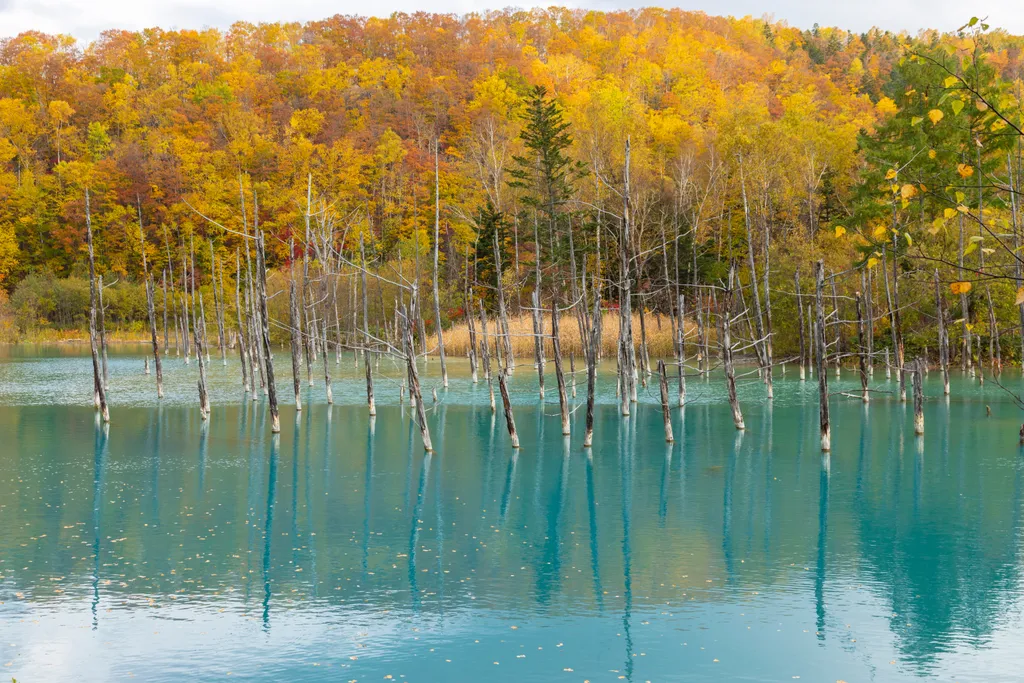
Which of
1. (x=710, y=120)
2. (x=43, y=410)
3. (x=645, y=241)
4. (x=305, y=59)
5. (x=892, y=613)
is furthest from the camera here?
(x=305, y=59)

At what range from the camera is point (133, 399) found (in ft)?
113

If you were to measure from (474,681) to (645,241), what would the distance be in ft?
130

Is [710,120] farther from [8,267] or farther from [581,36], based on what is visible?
[8,267]

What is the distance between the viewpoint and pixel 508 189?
54.8 metres

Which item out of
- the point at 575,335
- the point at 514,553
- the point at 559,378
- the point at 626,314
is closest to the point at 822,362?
the point at 626,314

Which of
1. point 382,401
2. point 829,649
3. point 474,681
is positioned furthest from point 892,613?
point 382,401

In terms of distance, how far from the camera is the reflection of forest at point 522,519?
12.6 meters

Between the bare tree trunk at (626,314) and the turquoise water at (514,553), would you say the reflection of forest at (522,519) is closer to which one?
the turquoise water at (514,553)

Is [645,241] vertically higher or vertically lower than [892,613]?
higher

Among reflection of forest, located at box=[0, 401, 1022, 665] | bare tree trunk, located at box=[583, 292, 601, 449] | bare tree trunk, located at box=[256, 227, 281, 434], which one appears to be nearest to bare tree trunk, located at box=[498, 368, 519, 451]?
reflection of forest, located at box=[0, 401, 1022, 665]

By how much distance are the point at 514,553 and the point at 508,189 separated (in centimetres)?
4175

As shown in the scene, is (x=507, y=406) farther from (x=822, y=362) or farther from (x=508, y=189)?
(x=508, y=189)

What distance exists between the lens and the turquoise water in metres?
10.4

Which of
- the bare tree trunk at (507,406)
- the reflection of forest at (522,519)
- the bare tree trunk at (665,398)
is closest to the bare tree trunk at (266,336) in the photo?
the reflection of forest at (522,519)
